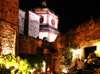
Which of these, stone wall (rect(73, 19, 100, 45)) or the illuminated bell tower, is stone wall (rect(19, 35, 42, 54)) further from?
the illuminated bell tower

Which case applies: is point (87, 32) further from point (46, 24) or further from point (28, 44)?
point (46, 24)

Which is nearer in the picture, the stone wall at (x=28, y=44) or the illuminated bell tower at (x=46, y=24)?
the stone wall at (x=28, y=44)

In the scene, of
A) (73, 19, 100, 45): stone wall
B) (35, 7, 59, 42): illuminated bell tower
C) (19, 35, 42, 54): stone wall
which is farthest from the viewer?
(35, 7, 59, 42): illuminated bell tower

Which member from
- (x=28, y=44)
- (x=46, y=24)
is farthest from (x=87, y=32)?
(x=46, y=24)

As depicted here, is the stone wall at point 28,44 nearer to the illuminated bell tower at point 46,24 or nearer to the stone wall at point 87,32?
the stone wall at point 87,32


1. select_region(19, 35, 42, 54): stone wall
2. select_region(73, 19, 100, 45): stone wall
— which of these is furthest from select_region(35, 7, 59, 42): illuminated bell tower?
select_region(73, 19, 100, 45): stone wall

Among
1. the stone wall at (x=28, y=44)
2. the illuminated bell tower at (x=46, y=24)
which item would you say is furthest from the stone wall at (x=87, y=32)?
the illuminated bell tower at (x=46, y=24)

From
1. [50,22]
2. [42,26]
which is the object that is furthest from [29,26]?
[50,22]

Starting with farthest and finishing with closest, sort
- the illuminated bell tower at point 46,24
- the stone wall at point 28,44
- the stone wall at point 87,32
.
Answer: the illuminated bell tower at point 46,24
the stone wall at point 28,44
the stone wall at point 87,32

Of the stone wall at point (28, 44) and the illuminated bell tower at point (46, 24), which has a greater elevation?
the illuminated bell tower at point (46, 24)

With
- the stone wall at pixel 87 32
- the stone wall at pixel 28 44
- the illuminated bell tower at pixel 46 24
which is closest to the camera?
the stone wall at pixel 87 32

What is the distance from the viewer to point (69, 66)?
1120cm

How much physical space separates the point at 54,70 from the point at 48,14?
11035 millimetres

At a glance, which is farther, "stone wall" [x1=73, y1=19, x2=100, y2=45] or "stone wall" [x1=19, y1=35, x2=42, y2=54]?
"stone wall" [x1=19, y1=35, x2=42, y2=54]
